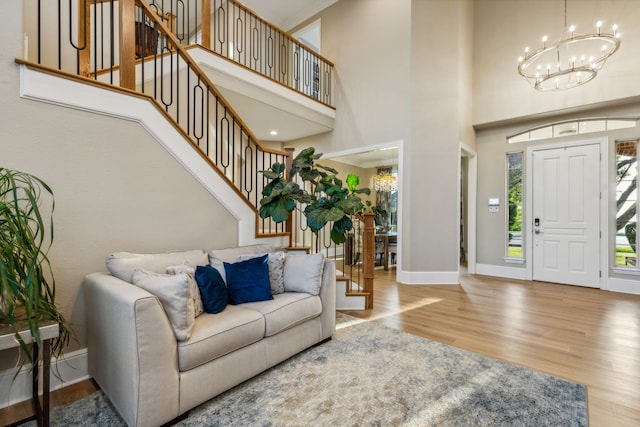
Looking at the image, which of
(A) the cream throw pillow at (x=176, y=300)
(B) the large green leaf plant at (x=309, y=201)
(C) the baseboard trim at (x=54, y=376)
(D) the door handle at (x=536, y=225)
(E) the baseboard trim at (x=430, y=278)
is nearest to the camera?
(A) the cream throw pillow at (x=176, y=300)

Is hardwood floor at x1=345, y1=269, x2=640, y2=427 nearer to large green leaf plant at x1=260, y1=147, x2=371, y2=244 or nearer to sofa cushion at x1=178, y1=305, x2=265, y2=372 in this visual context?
large green leaf plant at x1=260, y1=147, x2=371, y2=244

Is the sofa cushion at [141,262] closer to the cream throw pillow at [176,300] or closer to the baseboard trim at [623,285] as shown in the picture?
the cream throw pillow at [176,300]

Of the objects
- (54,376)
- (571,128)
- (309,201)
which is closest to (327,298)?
(309,201)

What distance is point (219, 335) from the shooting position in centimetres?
182

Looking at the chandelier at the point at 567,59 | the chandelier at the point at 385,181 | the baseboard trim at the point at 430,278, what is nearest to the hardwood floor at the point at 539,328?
the baseboard trim at the point at 430,278

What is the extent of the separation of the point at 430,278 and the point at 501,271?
165 centimetres

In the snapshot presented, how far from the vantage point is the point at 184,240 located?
2.71 meters

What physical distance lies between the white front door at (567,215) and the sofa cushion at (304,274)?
→ 4631mm

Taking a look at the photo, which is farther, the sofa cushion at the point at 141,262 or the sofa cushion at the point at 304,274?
the sofa cushion at the point at 304,274

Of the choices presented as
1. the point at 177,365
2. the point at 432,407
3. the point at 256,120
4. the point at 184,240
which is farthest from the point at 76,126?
the point at 256,120

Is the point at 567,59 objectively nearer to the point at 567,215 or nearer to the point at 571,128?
the point at 571,128

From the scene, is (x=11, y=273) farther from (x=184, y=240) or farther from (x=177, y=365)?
(x=184, y=240)

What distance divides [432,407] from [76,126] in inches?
117

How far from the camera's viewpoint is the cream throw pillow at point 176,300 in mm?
1671
